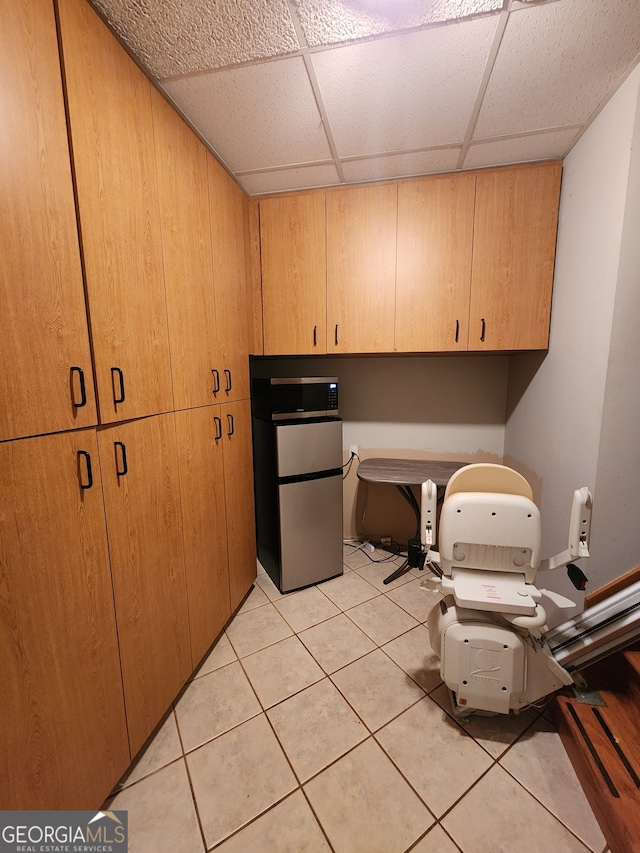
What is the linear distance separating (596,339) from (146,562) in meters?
2.06

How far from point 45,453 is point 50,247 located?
54 centimetres

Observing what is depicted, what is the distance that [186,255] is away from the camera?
140 centimetres

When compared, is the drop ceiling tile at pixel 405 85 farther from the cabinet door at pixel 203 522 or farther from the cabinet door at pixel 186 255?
the cabinet door at pixel 203 522

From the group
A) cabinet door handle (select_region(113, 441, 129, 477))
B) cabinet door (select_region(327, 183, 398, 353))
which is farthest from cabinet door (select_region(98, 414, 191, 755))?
cabinet door (select_region(327, 183, 398, 353))

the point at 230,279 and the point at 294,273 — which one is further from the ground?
the point at 294,273

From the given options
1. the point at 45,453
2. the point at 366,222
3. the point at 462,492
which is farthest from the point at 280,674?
the point at 366,222

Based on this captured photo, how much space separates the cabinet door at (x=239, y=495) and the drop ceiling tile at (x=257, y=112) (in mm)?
1309

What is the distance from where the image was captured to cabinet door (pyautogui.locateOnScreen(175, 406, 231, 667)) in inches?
56.2

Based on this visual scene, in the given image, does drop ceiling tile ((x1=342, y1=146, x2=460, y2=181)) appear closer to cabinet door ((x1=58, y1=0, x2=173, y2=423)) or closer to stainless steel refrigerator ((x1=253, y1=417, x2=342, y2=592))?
cabinet door ((x1=58, y1=0, x2=173, y2=423))

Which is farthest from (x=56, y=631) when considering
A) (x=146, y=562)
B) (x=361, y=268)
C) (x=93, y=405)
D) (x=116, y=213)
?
(x=361, y=268)

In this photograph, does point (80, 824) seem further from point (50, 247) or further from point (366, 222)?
point (366, 222)

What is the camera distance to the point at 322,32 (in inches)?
41.6

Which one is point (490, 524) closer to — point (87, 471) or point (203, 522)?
point (203, 522)

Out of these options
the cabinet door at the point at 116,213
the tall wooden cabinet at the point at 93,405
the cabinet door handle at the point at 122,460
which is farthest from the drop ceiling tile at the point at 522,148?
the cabinet door handle at the point at 122,460
